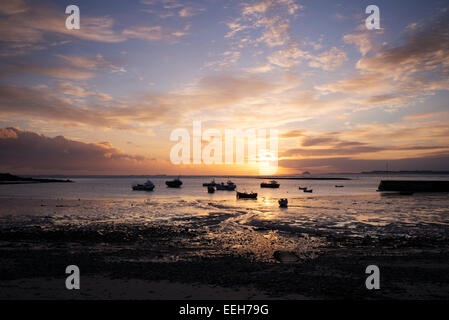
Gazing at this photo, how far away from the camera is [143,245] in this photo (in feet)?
64.2

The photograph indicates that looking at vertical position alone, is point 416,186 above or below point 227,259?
below

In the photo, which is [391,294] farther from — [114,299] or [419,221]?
[419,221]

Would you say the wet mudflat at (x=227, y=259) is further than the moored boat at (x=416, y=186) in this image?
No

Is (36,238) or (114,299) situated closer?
(114,299)

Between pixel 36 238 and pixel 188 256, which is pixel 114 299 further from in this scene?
pixel 36 238

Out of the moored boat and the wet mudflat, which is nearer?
the wet mudflat

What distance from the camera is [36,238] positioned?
2139 centimetres

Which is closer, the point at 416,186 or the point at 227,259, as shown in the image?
the point at 227,259

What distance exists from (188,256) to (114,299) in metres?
6.54
